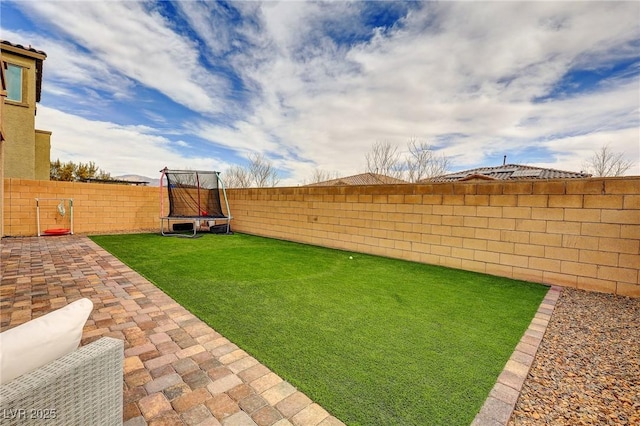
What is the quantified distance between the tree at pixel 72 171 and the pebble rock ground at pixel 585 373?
1998 centimetres

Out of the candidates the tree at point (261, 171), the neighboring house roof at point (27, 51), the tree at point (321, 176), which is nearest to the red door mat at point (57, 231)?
the neighboring house roof at point (27, 51)

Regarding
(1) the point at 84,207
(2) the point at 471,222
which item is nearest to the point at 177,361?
(2) the point at 471,222

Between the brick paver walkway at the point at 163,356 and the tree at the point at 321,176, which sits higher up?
the tree at the point at 321,176

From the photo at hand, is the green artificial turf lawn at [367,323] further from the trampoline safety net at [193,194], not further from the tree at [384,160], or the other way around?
the tree at [384,160]

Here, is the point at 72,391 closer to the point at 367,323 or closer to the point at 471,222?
the point at 367,323

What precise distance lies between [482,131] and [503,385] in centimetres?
1230

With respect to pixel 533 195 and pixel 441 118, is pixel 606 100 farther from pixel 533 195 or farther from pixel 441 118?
pixel 533 195

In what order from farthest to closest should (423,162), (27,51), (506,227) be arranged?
(423,162) → (27,51) → (506,227)

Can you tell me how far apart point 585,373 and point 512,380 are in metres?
0.54

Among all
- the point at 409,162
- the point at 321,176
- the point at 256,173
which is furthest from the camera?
the point at 321,176

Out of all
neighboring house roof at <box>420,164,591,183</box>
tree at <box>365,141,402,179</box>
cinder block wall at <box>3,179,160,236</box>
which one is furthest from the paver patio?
tree at <box>365,141,402,179</box>

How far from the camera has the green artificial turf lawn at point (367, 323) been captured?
1.56 m

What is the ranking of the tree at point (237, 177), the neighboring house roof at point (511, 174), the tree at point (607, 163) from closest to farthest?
the neighboring house roof at point (511, 174), the tree at point (607, 163), the tree at point (237, 177)

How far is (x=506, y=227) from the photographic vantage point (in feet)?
13.3
